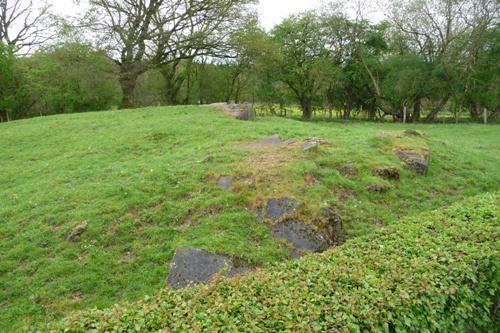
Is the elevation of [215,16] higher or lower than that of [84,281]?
higher

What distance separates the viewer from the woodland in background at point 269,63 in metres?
A: 25.3

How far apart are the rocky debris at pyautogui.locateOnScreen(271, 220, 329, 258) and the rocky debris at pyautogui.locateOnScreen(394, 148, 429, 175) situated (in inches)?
185

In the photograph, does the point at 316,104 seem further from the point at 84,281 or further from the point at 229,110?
the point at 84,281

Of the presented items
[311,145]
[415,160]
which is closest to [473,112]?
[415,160]

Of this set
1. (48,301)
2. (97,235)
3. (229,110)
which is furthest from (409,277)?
(229,110)

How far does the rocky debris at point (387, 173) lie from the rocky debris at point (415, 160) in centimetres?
73

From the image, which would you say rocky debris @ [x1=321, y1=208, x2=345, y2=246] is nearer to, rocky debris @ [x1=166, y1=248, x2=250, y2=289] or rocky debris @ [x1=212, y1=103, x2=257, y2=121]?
rocky debris @ [x1=166, y1=248, x2=250, y2=289]

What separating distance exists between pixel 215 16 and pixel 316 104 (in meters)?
15.0

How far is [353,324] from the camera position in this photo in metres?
3.48

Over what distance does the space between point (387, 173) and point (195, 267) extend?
6.07 m

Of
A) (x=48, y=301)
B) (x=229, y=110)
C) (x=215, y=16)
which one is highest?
(x=215, y=16)

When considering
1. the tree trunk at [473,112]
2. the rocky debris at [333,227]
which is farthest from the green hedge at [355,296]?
the tree trunk at [473,112]

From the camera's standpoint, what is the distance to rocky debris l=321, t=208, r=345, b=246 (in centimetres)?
802

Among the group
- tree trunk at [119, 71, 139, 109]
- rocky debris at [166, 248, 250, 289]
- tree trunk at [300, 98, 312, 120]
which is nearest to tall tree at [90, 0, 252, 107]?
tree trunk at [119, 71, 139, 109]
